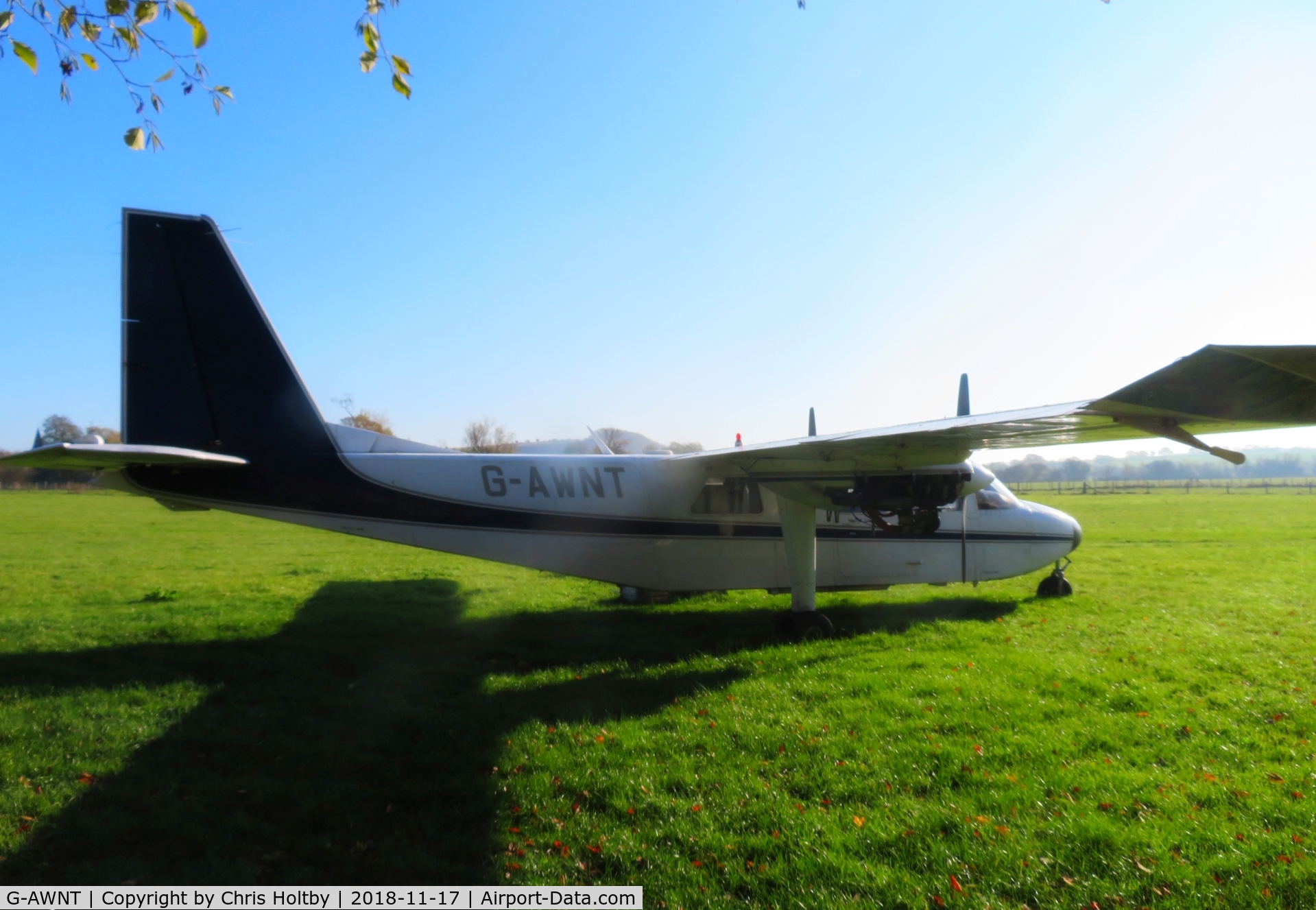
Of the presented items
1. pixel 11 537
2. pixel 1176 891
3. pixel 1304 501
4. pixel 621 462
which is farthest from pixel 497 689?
pixel 1304 501

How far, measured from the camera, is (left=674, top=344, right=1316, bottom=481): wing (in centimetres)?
411

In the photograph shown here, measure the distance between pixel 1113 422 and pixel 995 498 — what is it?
5126mm

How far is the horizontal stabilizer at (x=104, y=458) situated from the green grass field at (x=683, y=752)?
80.2 inches

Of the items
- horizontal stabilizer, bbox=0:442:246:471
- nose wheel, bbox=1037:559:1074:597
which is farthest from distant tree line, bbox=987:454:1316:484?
horizontal stabilizer, bbox=0:442:246:471

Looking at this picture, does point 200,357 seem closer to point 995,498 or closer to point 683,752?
point 683,752

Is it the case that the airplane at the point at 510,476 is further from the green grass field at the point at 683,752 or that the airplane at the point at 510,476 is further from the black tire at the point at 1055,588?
the black tire at the point at 1055,588

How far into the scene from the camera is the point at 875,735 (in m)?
5.39

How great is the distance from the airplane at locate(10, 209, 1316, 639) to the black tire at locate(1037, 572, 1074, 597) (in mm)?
2140

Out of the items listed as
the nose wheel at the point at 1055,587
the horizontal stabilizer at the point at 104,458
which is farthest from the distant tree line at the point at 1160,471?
the horizontal stabilizer at the point at 104,458

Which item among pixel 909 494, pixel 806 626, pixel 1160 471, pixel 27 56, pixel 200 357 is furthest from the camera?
pixel 1160 471

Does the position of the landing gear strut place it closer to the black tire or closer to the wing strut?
the wing strut

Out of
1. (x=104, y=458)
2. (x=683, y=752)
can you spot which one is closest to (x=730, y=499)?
(x=683, y=752)

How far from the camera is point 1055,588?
11602 mm

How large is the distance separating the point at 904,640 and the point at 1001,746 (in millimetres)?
3311
